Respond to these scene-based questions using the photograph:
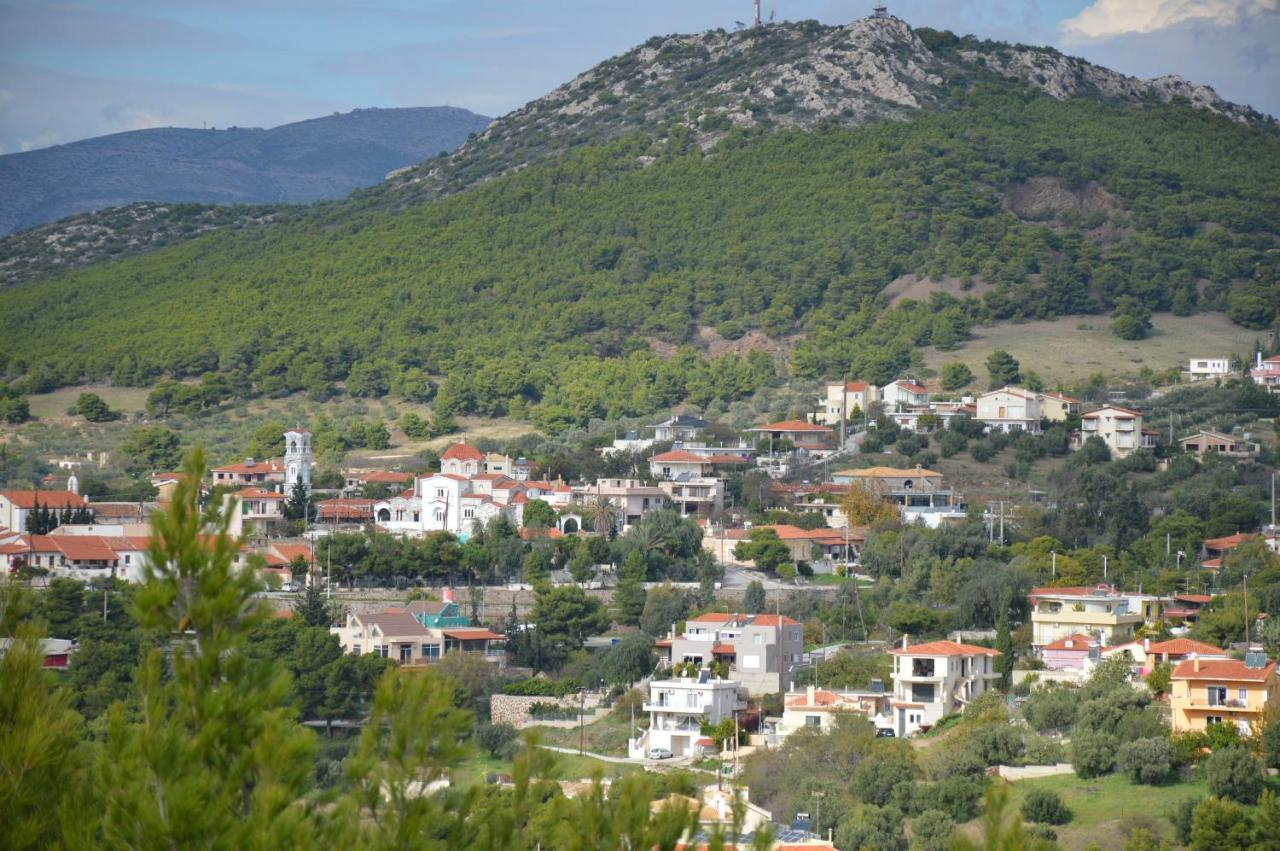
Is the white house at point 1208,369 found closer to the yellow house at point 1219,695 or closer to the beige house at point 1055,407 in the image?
Answer: the beige house at point 1055,407

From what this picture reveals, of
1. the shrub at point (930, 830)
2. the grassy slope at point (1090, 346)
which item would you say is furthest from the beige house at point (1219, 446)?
the shrub at point (930, 830)

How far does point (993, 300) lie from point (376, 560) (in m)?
43.3

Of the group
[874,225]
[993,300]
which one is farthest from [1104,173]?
[993,300]

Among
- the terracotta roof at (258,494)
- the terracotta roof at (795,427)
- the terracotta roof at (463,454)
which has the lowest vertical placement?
the terracotta roof at (258,494)

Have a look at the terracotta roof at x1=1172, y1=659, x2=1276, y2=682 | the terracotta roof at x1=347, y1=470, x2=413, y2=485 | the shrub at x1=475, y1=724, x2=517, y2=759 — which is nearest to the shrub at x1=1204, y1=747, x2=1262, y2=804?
the terracotta roof at x1=1172, y1=659, x2=1276, y2=682

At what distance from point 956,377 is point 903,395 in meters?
5.32

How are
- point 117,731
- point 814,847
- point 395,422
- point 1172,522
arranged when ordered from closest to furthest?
point 117,731 < point 814,847 < point 1172,522 < point 395,422

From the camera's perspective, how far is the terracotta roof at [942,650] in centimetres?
3978

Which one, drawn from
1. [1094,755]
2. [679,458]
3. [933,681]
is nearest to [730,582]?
[679,458]

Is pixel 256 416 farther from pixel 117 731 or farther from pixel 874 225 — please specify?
pixel 117 731

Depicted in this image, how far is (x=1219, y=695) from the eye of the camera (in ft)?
117

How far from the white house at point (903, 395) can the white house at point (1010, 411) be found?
383cm

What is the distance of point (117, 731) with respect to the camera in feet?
42.7

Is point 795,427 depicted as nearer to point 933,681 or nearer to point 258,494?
point 258,494
